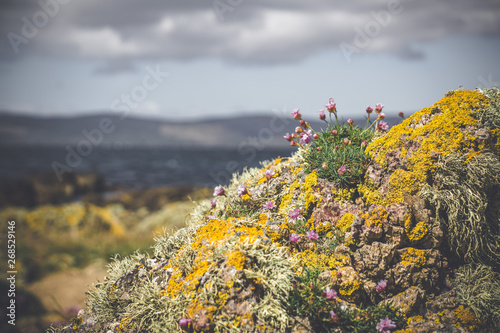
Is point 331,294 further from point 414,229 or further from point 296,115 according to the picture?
point 296,115

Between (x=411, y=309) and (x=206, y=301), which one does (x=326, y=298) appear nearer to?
(x=411, y=309)

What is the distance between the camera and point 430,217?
3.57 m

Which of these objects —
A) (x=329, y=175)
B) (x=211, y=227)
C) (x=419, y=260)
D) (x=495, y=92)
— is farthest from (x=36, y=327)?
(x=495, y=92)

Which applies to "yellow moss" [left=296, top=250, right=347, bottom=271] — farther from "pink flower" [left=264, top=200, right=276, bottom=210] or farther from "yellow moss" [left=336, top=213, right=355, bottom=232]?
"pink flower" [left=264, top=200, right=276, bottom=210]

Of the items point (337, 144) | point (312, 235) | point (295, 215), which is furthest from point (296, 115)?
point (312, 235)

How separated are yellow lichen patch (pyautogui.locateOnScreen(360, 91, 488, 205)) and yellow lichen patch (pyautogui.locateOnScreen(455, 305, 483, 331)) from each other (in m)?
1.36

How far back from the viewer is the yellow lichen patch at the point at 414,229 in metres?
3.52

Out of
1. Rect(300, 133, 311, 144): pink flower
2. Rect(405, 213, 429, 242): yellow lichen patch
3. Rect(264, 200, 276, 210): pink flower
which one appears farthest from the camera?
Rect(300, 133, 311, 144): pink flower

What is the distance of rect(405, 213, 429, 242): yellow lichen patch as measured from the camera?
3.52 meters

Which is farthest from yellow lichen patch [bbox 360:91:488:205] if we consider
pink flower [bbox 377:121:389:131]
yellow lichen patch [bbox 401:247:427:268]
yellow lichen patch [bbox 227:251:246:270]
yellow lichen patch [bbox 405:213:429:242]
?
yellow lichen patch [bbox 227:251:246:270]

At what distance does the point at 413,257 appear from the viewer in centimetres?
350

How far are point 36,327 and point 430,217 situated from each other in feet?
33.3

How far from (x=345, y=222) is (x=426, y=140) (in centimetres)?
147

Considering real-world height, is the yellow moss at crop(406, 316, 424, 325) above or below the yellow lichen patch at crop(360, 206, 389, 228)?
below
